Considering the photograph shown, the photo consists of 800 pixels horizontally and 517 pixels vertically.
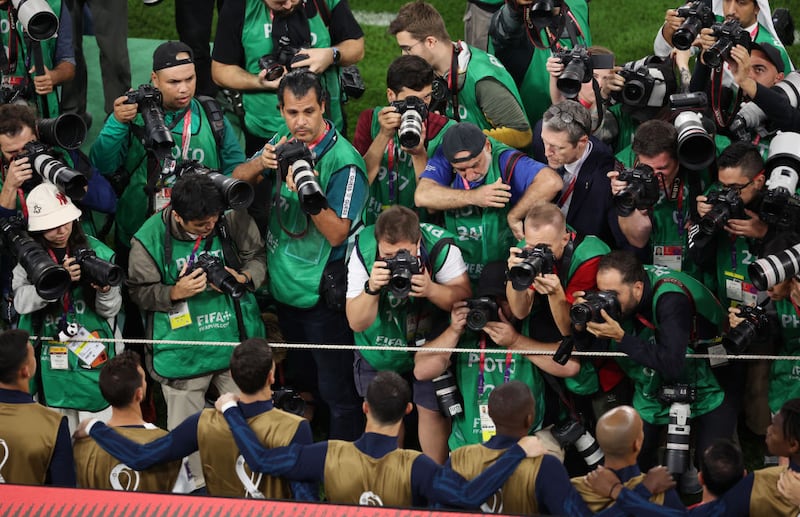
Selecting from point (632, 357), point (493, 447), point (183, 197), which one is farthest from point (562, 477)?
point (183, 197)

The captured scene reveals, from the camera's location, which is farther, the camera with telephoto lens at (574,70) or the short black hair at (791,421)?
the camera with telephoto lens at (574,70)

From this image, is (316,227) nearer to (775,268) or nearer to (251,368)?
(251,368)

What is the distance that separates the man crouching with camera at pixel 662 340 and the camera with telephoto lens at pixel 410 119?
103cm

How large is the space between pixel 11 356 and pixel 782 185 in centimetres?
322

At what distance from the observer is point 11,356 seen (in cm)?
455

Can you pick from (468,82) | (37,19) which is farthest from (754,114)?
(37,19)

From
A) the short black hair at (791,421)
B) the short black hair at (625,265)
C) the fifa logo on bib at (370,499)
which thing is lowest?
the fifa logo on bib at (370,499)

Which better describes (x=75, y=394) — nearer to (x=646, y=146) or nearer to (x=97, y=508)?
(x=97, y=508)

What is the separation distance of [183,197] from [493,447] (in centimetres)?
188

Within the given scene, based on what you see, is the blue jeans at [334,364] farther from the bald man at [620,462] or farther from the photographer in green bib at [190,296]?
the bald man at [620,462]

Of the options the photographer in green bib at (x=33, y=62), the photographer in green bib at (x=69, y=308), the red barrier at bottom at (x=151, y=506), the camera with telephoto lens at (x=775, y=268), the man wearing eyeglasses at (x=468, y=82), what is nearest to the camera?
the red barrier at bottom at (x=151, y=506)

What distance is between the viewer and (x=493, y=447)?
14.0 feet

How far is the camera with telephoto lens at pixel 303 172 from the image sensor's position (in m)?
5.14

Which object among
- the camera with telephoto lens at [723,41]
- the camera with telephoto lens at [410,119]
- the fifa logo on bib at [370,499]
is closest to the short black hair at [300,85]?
the camera with telephoto lens at [410,119]
